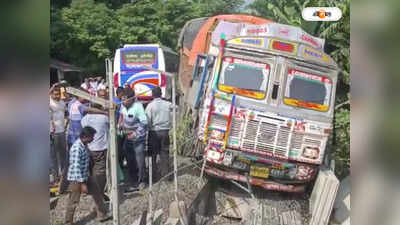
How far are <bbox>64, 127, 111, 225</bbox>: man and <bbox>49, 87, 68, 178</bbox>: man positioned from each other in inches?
3.0

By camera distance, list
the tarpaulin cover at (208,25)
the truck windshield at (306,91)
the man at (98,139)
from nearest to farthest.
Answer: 1. the man at (98,139)
2. the tarpaulin cover at (208,25)
3. the truck windshield at (306,91)

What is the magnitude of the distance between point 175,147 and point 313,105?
1.37 metres

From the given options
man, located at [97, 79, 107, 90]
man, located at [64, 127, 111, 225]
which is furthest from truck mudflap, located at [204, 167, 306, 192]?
man, located at [97, 79, 107, 90]

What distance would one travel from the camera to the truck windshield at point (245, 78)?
13.1 feet

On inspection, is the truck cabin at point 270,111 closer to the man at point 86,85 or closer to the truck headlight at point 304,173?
the truck headlight at point 304,173

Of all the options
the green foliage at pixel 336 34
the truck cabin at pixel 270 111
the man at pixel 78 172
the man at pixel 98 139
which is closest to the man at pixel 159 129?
the truck cabin at pixel 270 111

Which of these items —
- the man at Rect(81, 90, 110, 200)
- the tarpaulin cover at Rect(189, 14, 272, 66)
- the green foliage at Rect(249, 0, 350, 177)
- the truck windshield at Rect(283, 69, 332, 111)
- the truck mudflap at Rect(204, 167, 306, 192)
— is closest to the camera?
the green foliage at Rect(249, 0, 350, 177)

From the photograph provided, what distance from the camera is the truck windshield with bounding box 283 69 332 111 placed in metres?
3.92

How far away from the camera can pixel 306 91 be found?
3.99 m

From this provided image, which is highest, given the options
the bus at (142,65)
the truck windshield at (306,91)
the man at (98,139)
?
the bus at (142,65)

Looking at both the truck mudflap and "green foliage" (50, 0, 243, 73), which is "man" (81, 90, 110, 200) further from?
the truck mudflap

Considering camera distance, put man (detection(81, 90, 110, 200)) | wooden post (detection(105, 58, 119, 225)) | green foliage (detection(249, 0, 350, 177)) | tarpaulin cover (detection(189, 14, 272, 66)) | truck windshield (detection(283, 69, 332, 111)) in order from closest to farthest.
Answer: wooden post (detection(105, 58, 119, 225))
green foliage (detection(249, 0, 350, 177))
man (detection(81, 90, 110, 200))
tarpaulin cover (detection(189, 14, 272, 66))
truck windshield (detection(283, 69, 332, 111))

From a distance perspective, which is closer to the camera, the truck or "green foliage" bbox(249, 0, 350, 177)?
"green foliage" bbox(249, 0, 350, 177)
